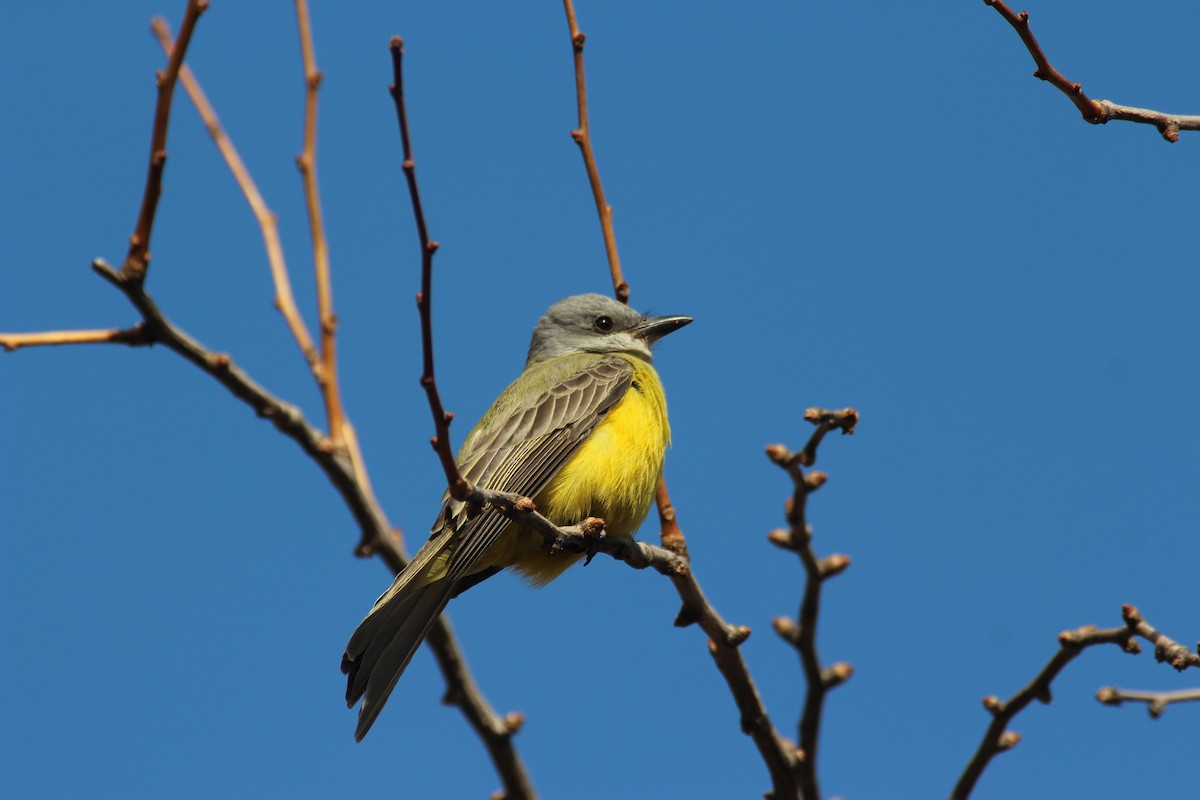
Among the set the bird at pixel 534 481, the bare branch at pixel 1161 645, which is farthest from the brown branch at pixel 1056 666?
the bird at pixel 534 481

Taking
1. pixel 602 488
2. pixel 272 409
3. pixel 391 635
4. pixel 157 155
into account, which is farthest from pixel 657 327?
pixel 157 155

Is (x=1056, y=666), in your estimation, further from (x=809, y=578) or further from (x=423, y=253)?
(x=423, y=253)

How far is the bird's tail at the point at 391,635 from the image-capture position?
5.35m

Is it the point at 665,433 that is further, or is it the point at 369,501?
the point at 665,433

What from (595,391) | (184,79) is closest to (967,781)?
(595,391)

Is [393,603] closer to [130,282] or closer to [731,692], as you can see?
[731,692]

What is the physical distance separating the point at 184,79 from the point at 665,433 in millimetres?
3181

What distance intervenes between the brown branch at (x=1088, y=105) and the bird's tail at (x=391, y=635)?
3.35m

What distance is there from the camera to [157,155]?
3.03 m

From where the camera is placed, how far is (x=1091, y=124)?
3.61 metres

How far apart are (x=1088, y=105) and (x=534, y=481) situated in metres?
3.28

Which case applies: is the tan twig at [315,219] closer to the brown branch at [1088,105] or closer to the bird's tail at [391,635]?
the bird's tail at [391,635]

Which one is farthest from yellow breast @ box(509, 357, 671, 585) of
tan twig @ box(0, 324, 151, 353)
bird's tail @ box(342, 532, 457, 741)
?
tan twig @ box(0, 324, 151, 353)

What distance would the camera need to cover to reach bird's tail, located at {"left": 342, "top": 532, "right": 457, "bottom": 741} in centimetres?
535
